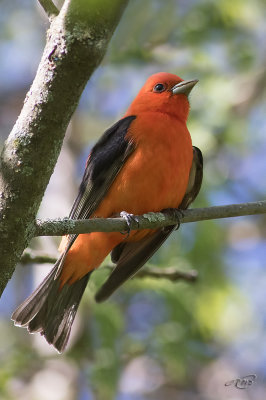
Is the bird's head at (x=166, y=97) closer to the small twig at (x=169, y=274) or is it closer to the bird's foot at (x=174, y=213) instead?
the bird's foot at (x=174, y=213)

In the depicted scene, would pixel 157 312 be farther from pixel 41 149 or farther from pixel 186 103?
pixel 41 149

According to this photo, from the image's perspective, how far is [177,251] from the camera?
19.1 feet

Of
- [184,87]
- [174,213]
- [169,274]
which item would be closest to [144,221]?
[174,213]

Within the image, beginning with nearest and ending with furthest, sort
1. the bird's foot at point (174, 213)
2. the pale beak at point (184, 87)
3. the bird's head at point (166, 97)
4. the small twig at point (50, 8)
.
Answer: the small twig at point (50, 8) → the bird's foot at point (174, 213) → the bird's head at point (166, 97) → the pale beak at point (184, 87)

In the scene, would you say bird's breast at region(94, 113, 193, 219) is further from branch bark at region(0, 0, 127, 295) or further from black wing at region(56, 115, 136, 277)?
branch bark at region(0, 0, 127, 295)

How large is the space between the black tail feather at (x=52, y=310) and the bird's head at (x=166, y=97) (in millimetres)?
1493

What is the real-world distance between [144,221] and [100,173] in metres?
0.69

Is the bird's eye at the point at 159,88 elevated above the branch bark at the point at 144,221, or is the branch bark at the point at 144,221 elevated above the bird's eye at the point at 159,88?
the bird's eye at the point at 159,88

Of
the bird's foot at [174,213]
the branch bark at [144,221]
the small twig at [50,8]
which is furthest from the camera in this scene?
the bird's foot at [174,213]

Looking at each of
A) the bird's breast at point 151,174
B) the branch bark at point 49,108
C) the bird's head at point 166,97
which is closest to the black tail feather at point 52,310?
the bird's breast at point 151,174

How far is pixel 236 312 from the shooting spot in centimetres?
602

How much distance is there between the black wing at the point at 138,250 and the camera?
471cm

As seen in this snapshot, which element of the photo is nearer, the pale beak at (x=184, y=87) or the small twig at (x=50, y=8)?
the small twig at (x=50, y=8)

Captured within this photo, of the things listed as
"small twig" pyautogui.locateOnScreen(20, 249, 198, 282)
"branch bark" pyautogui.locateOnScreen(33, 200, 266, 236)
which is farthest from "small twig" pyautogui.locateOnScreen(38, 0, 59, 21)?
"small twig" pyautogui.locateOnScreen(20, 249, 198, 282)
